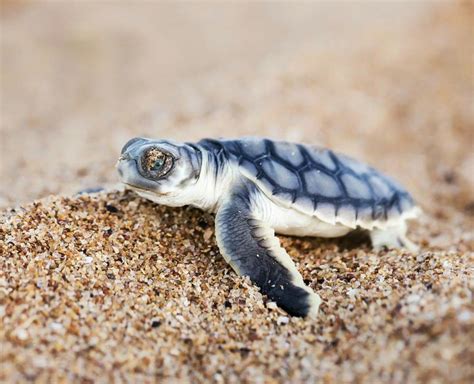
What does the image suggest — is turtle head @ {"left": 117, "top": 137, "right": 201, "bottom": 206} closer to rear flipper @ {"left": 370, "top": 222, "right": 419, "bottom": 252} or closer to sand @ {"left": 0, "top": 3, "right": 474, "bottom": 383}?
sand @ {"left": 0, "top": 3, "right": 474, "bottom": 383}

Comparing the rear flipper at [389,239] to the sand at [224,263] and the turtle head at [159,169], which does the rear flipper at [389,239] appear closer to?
the sand at [224,263]

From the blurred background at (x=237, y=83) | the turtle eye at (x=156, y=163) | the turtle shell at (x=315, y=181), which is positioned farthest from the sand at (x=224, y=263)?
the turtle eye at (x=156, y=163)

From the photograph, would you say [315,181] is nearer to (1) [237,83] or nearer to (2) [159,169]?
(2) [159,169]

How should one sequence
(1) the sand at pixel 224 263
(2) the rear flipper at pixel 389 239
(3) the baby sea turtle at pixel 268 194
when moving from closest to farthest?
(1) the sand at pixel 224 263 → (3) the baby sea turtle at pixel 268 194 → (2) the rear flipper at pixel 389 239

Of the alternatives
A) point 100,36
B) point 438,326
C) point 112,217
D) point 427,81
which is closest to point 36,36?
point 100,36

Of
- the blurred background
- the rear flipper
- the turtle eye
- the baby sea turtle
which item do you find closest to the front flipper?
the baby sea turtle

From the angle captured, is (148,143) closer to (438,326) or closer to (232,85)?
(438,326)

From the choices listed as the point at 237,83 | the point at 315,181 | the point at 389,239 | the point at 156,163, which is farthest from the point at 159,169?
the point at 237,83
